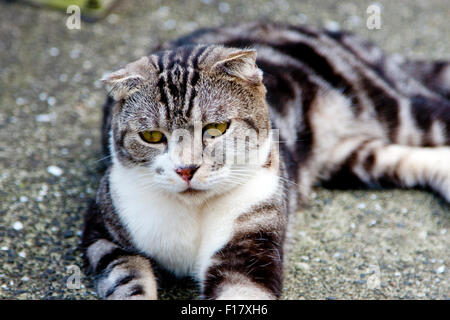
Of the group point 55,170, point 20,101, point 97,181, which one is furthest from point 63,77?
point 97,181

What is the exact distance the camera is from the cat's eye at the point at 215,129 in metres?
2.35

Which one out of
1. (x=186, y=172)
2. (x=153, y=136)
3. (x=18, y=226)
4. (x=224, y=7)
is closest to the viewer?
(x=186, y=172)

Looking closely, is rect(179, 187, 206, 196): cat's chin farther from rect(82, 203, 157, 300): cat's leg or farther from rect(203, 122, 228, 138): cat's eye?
rect(82, 203, 157, 300): cat's leg

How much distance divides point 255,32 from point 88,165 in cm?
136

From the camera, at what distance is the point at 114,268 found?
2.56 metres

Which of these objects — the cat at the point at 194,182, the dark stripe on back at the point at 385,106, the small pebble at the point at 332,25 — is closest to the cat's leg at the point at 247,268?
the cat at the point at 194,182

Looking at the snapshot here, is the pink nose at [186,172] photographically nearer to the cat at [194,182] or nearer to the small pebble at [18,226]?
the cat at [194,182]

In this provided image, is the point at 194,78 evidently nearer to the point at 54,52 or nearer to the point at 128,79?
the point at 128,79

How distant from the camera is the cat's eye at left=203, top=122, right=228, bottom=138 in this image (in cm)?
Result: 235

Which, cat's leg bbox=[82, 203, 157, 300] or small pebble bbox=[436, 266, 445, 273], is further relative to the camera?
small pebble bbox=[436, 266, 445, 273]

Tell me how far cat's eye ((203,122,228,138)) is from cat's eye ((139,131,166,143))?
0.59 feet

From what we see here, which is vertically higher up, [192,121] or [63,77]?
[63,77]

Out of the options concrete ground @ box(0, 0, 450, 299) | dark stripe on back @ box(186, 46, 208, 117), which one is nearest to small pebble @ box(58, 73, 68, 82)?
concrete ground @ box(0, 0, 450, 299)

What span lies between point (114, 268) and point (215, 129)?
2.53 feet
